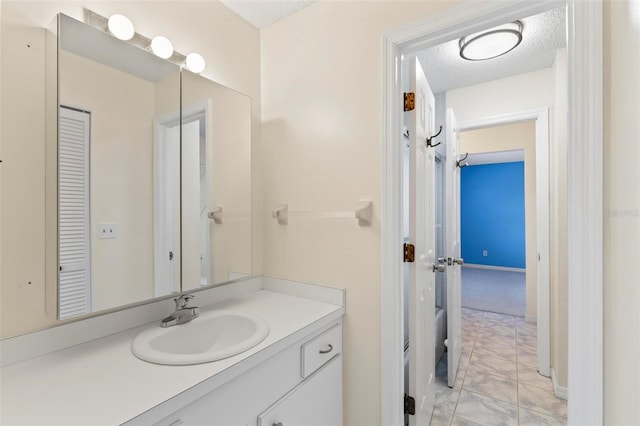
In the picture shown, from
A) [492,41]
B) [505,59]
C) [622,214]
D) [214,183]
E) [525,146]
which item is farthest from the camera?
[525,146]

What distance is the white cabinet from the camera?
79 centimetres

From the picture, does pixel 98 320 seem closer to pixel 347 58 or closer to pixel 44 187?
pixel 44 187

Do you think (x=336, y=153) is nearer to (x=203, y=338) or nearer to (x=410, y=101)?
(x=410, y=101)

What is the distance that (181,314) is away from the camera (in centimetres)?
119

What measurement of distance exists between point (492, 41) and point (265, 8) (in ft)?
4.50

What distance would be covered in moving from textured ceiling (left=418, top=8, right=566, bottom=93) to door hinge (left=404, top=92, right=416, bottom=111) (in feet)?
2.65

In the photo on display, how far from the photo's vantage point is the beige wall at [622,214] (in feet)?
2.06

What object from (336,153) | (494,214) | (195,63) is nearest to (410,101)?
(336,153)

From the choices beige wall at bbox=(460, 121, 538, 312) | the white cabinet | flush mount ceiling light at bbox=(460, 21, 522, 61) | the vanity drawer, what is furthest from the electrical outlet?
beige wall at bbox=(460, 121, 538, 312)

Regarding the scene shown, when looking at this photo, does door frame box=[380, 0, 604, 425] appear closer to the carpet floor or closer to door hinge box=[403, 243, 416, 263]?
door hinge box=[403, 243, 416, 263]

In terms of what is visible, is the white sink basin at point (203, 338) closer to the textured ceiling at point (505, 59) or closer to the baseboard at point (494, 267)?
the textured ceiling at point (505, 59)

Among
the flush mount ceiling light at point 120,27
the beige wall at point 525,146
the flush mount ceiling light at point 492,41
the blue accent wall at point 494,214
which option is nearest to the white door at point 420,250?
the flush mount ceiling light at point 492,41

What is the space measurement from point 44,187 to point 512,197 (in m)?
7.18

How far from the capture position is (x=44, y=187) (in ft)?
3.11
